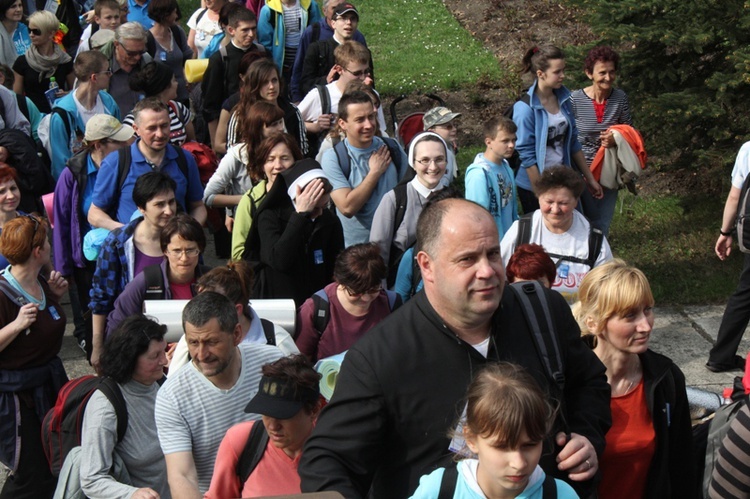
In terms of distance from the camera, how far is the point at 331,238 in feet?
21.1

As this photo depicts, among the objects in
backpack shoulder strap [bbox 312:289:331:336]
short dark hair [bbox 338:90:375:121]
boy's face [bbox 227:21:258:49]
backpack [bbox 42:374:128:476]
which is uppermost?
boy's face [bbox 227:21:258:49]

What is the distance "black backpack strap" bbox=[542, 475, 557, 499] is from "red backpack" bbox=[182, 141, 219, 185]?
18.4 feet

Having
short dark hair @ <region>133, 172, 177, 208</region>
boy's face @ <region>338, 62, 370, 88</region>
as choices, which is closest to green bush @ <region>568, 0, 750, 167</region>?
boy's face @ <region>338, 62, 370, 88</region>

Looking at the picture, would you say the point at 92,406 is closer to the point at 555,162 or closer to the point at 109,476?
the point at 109,476

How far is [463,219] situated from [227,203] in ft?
13.9

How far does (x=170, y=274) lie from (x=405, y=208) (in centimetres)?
169

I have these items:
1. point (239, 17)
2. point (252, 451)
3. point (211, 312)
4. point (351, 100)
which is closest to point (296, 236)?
point (351, 100)

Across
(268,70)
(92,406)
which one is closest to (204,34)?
(268,70)

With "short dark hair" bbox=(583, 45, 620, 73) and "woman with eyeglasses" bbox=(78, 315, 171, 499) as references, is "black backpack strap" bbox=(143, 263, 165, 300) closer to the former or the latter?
"woman with eyeglasses" bbox=(78, 315, 171, 499)

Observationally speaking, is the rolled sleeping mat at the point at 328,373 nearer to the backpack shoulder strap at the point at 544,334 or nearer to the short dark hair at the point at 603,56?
the backpack shoulder strap at the point at 544,334

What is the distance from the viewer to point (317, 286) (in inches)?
256

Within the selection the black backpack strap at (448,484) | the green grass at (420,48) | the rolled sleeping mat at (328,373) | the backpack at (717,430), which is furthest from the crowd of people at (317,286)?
the green grass at (420,48)

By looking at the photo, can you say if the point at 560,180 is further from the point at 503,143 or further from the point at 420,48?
the point at 420,48

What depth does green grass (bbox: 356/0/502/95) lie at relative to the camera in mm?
13758
